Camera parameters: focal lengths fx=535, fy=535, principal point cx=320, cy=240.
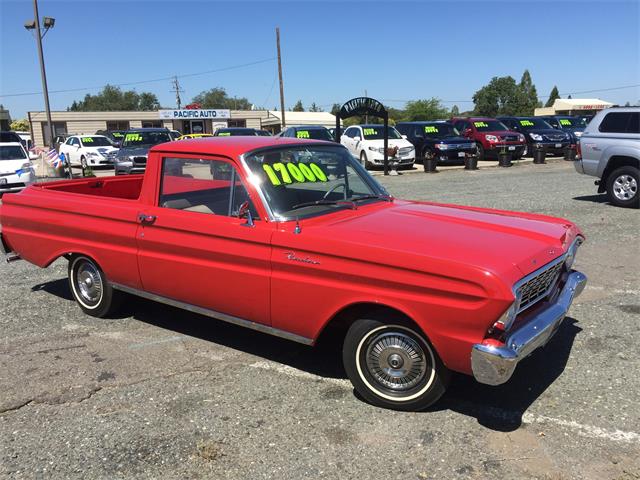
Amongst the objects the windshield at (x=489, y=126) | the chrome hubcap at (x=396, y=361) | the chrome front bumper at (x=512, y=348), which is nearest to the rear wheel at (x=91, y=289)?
the chrome hubcap at (x=396, y=361)

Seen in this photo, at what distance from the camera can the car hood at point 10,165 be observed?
14664mm

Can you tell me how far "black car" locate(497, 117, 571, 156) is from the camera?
73.5 feet

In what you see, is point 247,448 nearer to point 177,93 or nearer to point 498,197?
point 498,197

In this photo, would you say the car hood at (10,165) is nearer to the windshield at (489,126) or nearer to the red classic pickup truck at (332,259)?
the red classic pickup truck at (332,259)

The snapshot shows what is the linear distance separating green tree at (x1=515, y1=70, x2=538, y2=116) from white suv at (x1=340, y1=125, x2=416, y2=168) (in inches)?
3220

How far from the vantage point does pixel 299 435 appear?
10.4ft

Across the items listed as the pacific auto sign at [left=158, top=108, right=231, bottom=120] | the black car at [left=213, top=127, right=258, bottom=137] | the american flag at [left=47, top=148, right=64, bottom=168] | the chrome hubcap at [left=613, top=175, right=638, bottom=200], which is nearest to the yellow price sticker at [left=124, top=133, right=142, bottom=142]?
the american flag at [left=47, top=148, right=64, bottom=168]

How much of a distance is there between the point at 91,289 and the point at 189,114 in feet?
169

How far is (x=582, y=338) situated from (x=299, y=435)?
8.74ft

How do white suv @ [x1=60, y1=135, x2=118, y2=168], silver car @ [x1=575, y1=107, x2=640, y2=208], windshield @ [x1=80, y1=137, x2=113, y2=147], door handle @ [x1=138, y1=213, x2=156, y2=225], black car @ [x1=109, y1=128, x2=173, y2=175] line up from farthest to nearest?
windshield @ [x1=80, y1=137, x2=113, y2=147], white suv @ [x1=60, y1=135, x2=118, y2=168], black car @ [x1=109, y1=128, x2=173, y2=175], silver car @ [x1=575, y1=107, x2=640, y2=208], door handle @ [x1=138, y1=213, x2=156, y2=225]

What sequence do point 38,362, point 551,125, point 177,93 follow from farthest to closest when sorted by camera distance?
point 177,93 → point 551,125 → point 38,362

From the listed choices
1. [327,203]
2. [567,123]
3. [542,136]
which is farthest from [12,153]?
[567,123]

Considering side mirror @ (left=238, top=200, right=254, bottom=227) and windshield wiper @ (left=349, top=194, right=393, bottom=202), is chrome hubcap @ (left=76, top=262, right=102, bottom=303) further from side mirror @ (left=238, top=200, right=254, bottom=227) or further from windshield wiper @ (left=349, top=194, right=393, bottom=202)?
windshield wiper @ (left=349, top=194, right=393, bottom=202)

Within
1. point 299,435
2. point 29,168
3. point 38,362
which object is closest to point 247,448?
point 299,435
